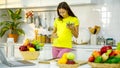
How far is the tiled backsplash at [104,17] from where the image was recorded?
464 centimetres

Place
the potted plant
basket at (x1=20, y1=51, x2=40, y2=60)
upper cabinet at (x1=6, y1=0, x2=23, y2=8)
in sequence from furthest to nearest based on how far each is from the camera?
the potted plant < upper cabinet at (x1=6, y1=0, x2=23, y2=8) < basket at (x1=20, y1=51, x2=40, y2=60)

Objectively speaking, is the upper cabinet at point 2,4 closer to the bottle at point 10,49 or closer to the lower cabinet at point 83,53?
the lower cabinet at point 83,53

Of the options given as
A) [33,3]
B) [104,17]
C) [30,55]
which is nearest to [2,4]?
[33,3]

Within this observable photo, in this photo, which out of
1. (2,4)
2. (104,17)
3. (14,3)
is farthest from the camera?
(2,4)

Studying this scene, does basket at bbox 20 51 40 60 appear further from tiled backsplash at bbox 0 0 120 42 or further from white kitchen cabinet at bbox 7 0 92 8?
tiled backsplash at bbox 0 0 120 42

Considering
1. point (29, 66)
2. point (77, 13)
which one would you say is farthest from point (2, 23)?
point (29, 66)

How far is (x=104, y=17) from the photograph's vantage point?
4750 mm

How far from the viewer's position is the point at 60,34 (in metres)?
3.31

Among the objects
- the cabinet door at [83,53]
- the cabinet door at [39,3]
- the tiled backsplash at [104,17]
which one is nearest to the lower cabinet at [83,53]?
the cabinet door at [83,53]

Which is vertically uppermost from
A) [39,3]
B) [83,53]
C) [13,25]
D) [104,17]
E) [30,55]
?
[39,3]

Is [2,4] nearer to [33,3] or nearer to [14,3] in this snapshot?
[14,3]

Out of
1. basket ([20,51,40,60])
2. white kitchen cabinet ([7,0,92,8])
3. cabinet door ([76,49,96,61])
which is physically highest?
white kitchen cabinet ([7,0,92,8])

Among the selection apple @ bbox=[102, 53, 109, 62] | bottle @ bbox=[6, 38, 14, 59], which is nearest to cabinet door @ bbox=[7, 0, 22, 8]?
bottle @ bbox=[6, 38, 14, 59]

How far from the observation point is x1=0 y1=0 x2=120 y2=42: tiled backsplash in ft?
15.2
